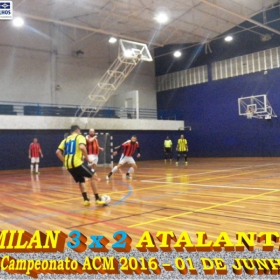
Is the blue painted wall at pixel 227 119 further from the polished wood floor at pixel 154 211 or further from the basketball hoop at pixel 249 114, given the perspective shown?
the polished wood floor at pixel 154 211

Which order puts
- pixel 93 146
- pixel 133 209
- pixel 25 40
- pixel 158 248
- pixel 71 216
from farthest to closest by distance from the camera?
1. pixel 25 40
2. pixel 93 146
3. pixel 133 209
4. pixel 71 216
5. pixel 158 248

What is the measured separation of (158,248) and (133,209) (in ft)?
8.01

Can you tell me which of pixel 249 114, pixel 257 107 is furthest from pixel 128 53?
pixel 257 107

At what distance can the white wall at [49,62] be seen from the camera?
2155 cm

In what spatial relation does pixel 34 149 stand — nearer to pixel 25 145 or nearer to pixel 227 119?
pixel 25 145

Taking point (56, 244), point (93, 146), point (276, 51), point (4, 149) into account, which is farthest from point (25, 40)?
point (56, 244)

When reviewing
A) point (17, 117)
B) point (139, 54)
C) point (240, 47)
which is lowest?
point (17, 117)

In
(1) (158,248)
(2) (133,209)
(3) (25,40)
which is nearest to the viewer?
(1) (158,248)

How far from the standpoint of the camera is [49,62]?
23.3 m

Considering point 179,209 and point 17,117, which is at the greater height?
point 17,117

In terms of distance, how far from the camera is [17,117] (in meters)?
19.0

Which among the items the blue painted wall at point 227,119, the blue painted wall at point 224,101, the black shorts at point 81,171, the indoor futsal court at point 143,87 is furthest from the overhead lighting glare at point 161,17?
the black shorts at point 81,171

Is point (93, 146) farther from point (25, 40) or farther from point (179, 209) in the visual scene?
point (25, 40)

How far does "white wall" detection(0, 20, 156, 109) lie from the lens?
2155cm
